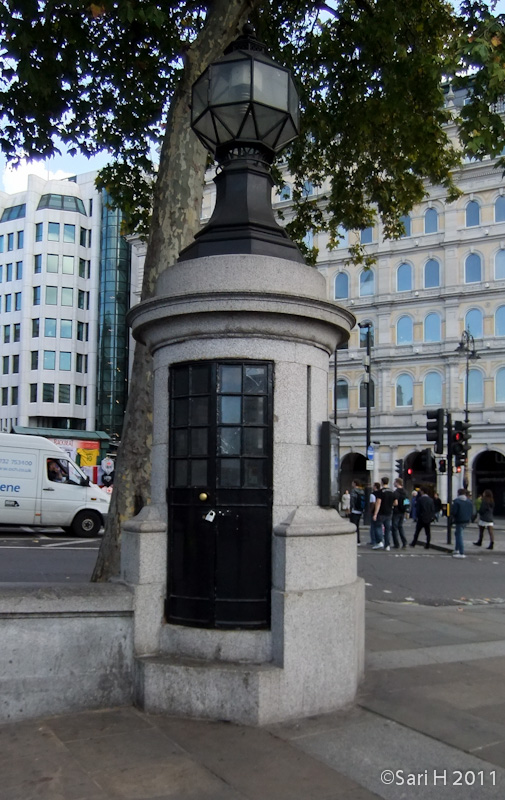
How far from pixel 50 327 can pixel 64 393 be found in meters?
5.94

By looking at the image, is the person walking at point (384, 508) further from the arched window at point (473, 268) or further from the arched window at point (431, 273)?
the arched window at point (431, 273)

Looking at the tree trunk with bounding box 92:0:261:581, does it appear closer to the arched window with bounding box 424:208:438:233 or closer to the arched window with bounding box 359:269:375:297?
the arched window with bounding box 424:208:438:233

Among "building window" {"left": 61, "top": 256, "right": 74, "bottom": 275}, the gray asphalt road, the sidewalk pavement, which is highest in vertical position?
"building window" {"left": 61, "top": 256, "right": 74, "bottom": 275}

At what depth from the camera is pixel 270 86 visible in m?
5.57

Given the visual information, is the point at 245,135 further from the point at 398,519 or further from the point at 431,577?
the point at 398,519

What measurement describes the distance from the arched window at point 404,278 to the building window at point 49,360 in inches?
1250

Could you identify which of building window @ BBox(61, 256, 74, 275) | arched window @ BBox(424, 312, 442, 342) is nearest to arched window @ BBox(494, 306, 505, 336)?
arched window @ BBox(424, 312, 442, 342)

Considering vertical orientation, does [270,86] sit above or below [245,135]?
above

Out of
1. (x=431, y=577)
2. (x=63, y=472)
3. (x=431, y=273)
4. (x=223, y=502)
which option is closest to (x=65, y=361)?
(x=431, y=273)

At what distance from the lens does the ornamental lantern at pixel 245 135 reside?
553 centimetres

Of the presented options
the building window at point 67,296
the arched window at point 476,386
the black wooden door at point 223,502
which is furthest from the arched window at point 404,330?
the black wooden door at point 223,502

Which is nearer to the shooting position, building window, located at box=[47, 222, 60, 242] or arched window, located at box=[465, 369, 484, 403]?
arched window, located at box=[465, 369, 484, 403]

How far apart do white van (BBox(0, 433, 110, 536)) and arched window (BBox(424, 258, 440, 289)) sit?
32.9 meters

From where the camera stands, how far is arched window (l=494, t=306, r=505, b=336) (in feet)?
A: 147
